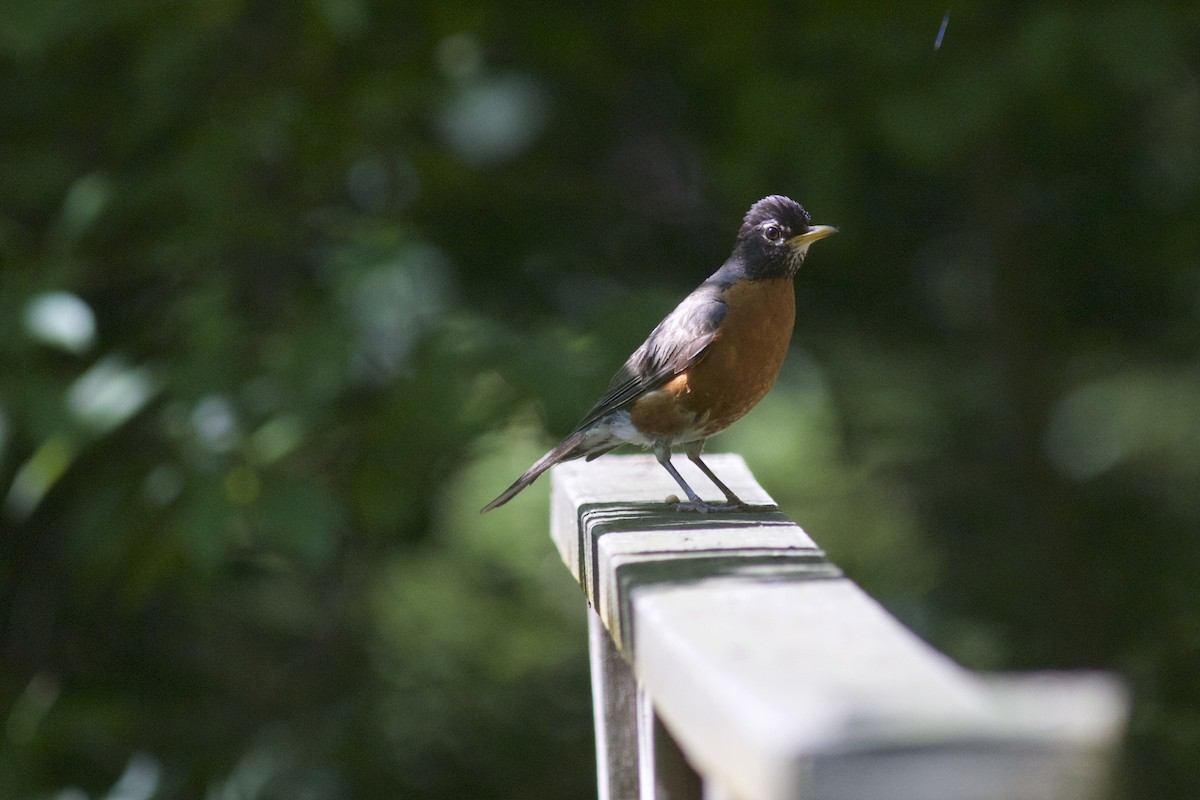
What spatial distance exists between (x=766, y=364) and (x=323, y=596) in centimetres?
304

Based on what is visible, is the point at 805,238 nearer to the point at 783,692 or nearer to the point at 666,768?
the point at 666,768

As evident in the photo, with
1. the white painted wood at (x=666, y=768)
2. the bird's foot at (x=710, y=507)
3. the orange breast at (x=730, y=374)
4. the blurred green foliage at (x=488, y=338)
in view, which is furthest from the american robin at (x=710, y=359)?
the white painted wood at (x=666, y=768)

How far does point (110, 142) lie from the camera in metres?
4.32

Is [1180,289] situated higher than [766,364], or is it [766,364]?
[1180,289]

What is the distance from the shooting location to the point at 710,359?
3.32m

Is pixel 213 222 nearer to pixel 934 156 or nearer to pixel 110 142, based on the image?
pixel 110 142

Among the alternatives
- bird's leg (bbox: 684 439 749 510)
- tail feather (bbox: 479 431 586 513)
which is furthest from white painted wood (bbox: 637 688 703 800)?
tail feather (bbox: 479 431 586 513)

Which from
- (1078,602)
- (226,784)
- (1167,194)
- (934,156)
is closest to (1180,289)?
(1167,194)

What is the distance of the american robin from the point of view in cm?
330

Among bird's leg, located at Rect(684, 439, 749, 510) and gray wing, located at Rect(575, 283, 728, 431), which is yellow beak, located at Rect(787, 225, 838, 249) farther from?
bird's leg, located at Rect(684, 439, 749, 510)

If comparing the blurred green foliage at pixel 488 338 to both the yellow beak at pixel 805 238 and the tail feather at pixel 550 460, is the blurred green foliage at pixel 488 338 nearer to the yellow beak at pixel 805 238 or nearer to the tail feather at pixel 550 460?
the tail feather at pixel 550 460

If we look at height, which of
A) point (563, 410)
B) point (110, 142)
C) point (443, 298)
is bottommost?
point (563, 410)

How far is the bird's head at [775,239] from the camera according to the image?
3461 mm

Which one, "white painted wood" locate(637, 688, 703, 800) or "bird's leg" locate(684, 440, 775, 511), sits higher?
"bird's leg" locate(684, 440, 775, 511)
